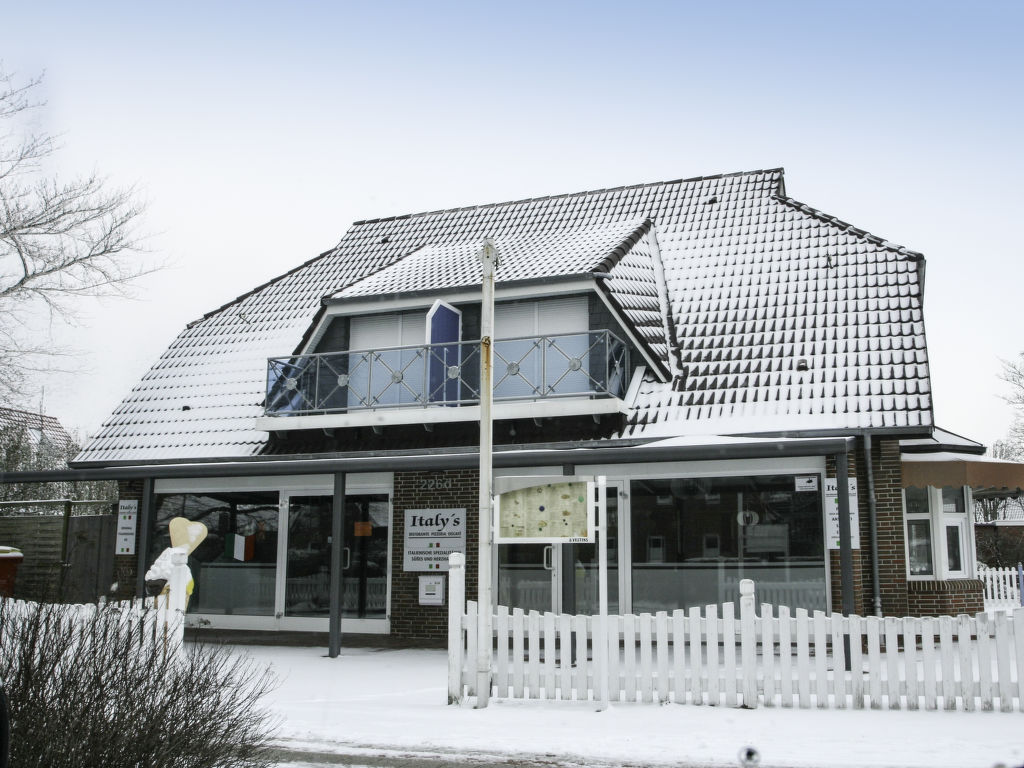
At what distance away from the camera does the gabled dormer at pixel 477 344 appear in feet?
49.6

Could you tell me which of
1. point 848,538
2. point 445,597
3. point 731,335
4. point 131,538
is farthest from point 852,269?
point 131,538

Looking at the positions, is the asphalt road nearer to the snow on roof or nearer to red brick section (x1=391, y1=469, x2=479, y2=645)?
red brick section (x1=391, y1=469, x2=479, y2=645)

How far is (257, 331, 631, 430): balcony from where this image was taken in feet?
48.6

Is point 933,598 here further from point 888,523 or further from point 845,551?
point 845,551

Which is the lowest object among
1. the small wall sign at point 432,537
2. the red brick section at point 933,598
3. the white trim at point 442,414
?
the red brick section at point 933,598

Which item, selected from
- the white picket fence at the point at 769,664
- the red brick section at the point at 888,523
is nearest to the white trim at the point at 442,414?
the red brick section at the point at 888,523

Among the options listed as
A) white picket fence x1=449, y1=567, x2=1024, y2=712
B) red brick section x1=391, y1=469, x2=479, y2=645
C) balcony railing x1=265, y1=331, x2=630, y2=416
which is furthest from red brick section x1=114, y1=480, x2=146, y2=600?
white picket fence x1=449, y1=567, x2=1024, y2=712

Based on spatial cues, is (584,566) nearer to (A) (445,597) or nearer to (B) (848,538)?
(A) (445,597)

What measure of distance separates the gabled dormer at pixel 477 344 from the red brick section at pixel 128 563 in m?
3.26

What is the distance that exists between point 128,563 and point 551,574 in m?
7.73

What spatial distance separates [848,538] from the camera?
11.0 m

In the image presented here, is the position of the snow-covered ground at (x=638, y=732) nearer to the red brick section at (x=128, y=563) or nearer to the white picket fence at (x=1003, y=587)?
the red brick section at (x=128, y=563)

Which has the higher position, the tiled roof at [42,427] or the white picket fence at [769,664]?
the tiled roof at [42,427]

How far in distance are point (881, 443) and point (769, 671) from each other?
5407 mm
